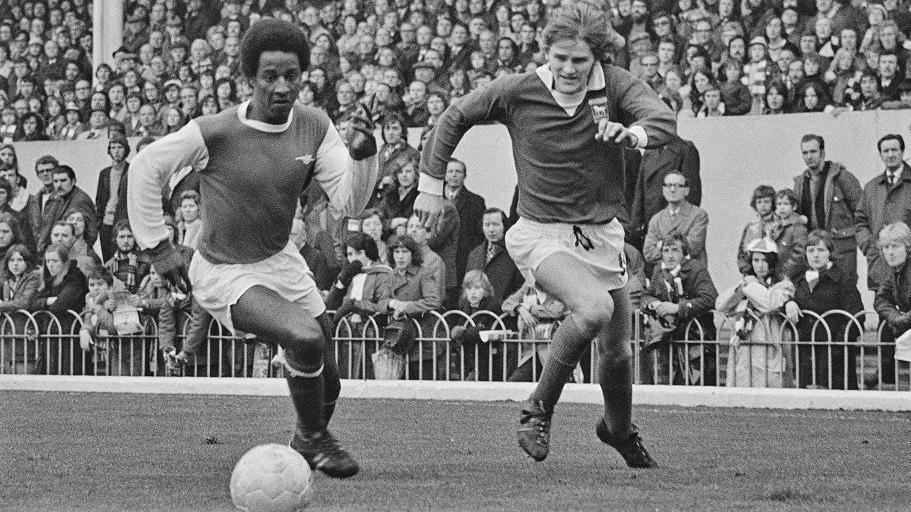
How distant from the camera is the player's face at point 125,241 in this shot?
59.4 feet

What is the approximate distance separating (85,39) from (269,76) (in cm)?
1712

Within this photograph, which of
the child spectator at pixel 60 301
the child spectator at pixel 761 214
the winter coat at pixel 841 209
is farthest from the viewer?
the child spectator at pixel 60 301

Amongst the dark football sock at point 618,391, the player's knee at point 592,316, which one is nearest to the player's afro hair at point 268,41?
the player's knee at point 592,316

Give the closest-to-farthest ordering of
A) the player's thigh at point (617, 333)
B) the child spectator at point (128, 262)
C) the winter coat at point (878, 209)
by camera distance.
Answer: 1. the player's thigh at point (617, 333)
2. the winter coat at point (878, 209)
3. the child spectator at point (128, 262)

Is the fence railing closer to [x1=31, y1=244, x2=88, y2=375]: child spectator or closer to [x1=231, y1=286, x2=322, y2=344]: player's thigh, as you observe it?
[x1=31, y1=244, x2=88, y2=375]: child spectator

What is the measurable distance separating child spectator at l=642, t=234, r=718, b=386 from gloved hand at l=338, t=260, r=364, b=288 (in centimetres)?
274

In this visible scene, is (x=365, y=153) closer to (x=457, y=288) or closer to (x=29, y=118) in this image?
(x=457, y=288)

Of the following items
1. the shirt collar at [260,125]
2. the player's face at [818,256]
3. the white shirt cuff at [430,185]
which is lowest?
the player's face at [818,256]

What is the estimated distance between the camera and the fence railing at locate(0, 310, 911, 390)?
47.3 ft

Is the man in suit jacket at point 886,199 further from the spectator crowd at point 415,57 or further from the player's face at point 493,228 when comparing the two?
the player's face at point 493,228

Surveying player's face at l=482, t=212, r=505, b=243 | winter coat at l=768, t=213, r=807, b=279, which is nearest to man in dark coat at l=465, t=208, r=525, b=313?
player's face at l=482, t=212, r=505, b=243

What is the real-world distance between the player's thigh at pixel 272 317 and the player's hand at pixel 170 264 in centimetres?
31

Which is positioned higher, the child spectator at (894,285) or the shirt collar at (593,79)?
the shirt collar at (593,79)

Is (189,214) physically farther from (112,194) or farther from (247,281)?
(247,281)
